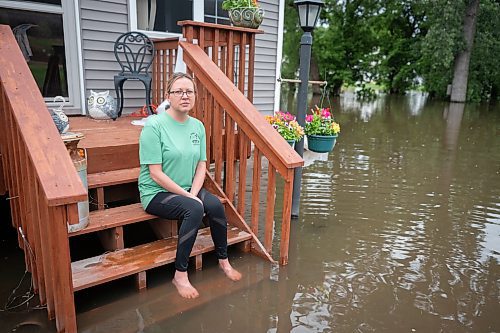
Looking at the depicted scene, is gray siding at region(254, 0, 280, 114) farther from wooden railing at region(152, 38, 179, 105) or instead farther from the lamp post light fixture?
the lamp post light fixture

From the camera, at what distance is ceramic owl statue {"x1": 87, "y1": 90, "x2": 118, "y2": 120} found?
13.3ft

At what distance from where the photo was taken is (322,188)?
4.91 m

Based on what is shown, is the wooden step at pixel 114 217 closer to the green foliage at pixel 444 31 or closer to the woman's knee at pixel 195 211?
the woman's knee at pixel 195 211

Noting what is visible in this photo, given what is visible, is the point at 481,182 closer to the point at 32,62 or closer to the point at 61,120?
the point at 61,120

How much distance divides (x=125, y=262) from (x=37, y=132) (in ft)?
2.98

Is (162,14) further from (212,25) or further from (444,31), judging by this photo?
(444,31)

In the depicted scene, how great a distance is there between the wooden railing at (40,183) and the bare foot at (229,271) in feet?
3.31

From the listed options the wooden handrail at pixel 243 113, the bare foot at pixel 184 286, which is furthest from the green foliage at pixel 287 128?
the bare foot at pixel 184 286

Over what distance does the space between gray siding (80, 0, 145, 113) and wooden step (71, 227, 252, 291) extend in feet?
8.37

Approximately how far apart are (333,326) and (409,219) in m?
2.05

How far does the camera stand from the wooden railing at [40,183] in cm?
182

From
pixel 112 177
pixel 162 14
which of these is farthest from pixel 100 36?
pixel 112 177

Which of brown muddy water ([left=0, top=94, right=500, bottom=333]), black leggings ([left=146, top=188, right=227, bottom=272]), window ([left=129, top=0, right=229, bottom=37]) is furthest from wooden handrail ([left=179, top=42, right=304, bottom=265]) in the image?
window ([left=129, top=0, right=229, bottom=37])

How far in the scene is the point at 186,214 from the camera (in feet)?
8.09
